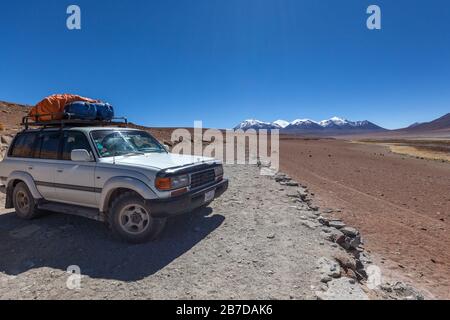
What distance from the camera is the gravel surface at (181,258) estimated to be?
3.47 meters

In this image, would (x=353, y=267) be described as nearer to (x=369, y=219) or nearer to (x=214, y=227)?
(x=214, y=227)

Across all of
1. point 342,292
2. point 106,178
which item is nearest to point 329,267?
point 342,292

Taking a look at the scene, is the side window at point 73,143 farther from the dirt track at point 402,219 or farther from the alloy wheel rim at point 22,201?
the dirt track at point 402,219

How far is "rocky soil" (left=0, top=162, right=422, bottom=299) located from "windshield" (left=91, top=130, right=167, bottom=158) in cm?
157

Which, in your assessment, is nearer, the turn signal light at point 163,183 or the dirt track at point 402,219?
the turn signal light at point 163,183

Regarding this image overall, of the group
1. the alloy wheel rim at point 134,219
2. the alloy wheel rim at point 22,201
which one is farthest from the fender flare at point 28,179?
the alloy wheel rim at point 134,219

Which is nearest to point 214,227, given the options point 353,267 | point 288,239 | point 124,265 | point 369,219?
point 288,239

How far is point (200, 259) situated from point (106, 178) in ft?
6.89

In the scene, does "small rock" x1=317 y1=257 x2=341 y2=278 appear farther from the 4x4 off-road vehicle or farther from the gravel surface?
the 4x4 off-road vehicle

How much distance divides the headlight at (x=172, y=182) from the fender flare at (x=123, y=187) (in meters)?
0.17

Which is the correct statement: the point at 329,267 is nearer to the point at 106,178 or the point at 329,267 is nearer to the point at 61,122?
the point at 106,178

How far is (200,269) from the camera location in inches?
155

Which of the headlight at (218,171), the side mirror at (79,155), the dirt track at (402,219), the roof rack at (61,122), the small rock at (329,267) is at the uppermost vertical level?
the roof rack at (61,122)

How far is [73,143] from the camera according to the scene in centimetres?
532
